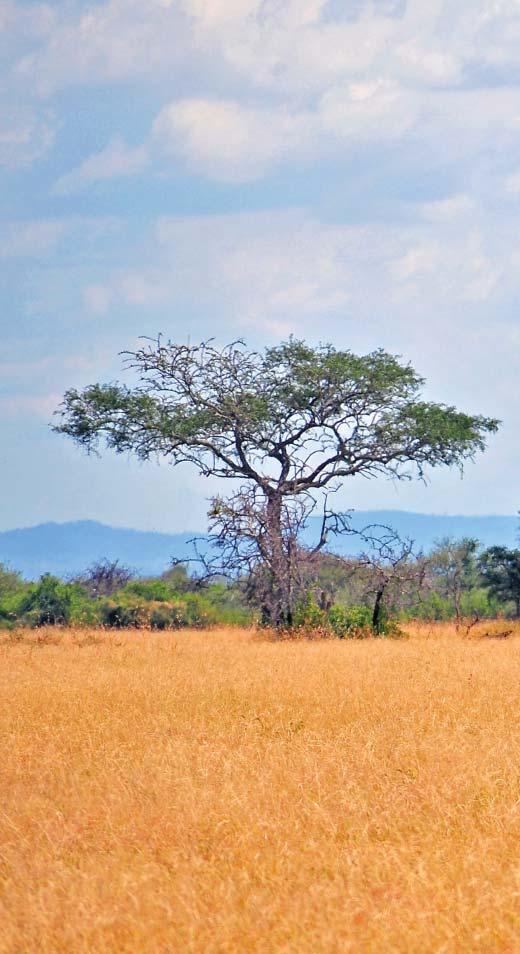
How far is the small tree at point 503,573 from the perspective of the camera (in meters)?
34.9

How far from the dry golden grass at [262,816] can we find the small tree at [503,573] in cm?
2119

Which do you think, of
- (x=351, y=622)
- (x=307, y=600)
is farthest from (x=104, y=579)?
(x=351, y=622)

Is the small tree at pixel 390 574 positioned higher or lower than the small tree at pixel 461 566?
lower

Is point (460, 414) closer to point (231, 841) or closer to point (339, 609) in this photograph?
point (339, 609)

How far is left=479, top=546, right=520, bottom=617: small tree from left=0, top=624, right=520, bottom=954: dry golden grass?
2119 cm

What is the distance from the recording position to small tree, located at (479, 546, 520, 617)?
1374 inches

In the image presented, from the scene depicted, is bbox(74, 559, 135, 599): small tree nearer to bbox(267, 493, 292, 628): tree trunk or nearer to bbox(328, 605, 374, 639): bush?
bbox(267, 493, 292, 628): tree trunk

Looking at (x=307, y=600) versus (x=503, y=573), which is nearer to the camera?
(x=307, y=600)

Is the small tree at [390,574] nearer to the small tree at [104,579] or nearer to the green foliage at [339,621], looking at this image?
the green foliage at [339,621]

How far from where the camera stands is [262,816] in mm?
7023

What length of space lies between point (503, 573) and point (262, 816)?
29.3m

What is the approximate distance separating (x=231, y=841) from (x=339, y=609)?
2046cm

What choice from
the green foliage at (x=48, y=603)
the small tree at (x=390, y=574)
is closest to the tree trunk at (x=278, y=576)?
the small tree at (x=390, y=574)

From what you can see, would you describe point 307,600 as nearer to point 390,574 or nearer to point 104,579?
point 390,574
